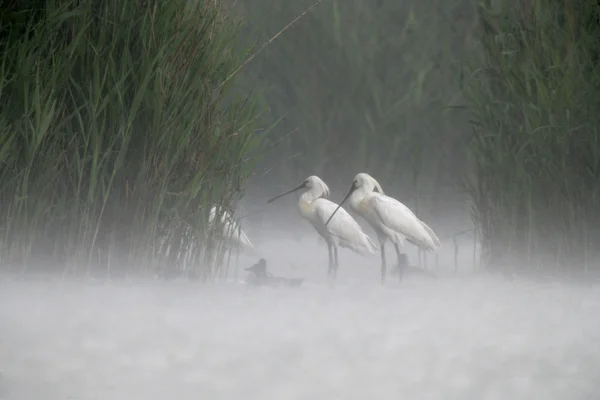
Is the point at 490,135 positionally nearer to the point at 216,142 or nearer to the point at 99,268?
the point at 216,142

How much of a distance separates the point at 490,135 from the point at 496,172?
22 centimetres

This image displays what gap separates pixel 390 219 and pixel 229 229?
1.32m

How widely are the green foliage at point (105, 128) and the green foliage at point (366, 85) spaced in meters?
2.93

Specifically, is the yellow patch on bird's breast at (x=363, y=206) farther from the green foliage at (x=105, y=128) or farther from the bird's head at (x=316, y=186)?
the green foliage at (x=105, y=128)

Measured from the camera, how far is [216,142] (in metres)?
5.90

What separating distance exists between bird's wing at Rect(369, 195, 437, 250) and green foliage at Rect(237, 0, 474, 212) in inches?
33.2

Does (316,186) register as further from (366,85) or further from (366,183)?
(366,85)

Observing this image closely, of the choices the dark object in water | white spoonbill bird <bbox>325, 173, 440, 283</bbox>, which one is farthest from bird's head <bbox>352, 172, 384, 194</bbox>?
the dark object in water

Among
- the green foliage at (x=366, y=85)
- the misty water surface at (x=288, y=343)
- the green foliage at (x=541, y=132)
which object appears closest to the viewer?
the misty water surface at (x=288, y=343)

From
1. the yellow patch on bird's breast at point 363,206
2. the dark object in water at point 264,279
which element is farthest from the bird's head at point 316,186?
the dark object in water at point 264,279

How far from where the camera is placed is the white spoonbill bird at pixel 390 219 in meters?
7.45

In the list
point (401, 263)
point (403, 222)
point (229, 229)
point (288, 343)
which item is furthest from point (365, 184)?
point (288, 343)

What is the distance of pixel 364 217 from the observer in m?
7.84

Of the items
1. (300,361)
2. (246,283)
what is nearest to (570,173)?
(246,283)
